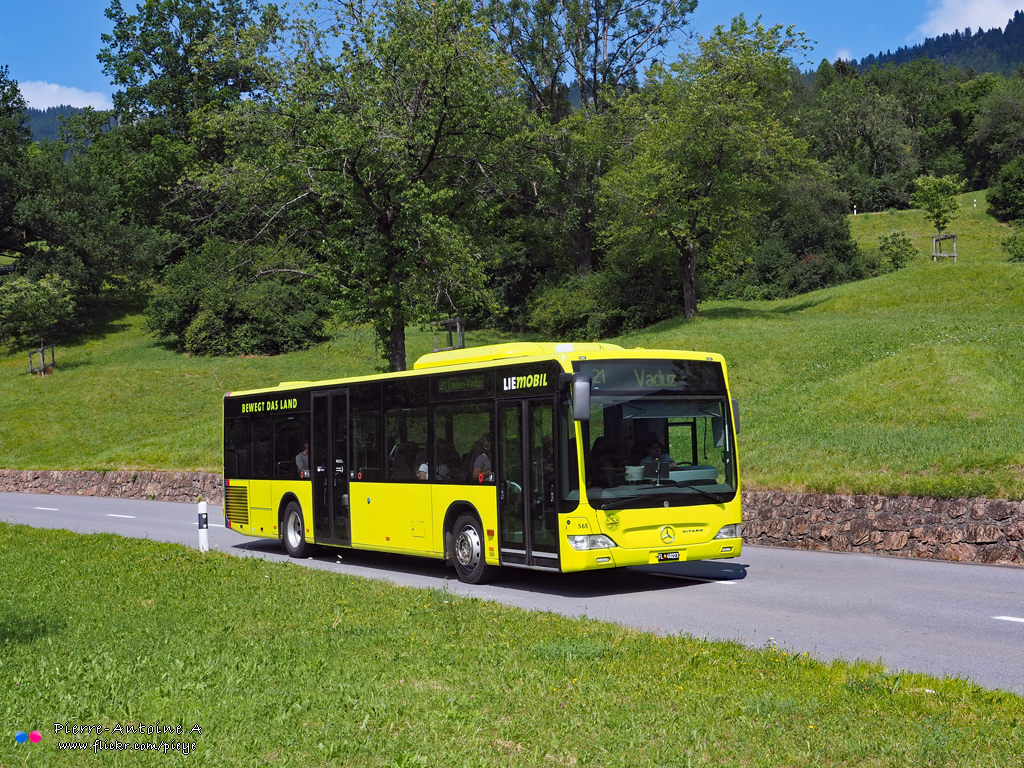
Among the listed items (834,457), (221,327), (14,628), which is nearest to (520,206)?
(221,327)

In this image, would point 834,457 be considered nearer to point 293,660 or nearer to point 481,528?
point 481,528

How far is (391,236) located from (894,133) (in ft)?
264

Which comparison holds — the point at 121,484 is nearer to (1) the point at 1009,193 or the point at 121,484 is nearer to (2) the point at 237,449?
(2) the point at 237,449

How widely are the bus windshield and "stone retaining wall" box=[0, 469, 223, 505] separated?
20.9 m

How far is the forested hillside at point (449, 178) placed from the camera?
30062 millimetres

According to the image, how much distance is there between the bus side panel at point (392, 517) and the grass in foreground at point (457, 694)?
4008 mm

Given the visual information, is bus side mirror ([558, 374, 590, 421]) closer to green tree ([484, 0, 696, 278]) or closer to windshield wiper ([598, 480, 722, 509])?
windshield wiper ([598, 480, 722, 509])

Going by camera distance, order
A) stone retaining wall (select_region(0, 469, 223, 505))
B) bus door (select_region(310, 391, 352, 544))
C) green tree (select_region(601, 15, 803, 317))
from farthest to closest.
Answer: green tree (select_region(601, 15, 803, 317))
stone retaining wall (select_region(0, 469, 223, 505))
bus door (select_region(310, 391, 352, 544))

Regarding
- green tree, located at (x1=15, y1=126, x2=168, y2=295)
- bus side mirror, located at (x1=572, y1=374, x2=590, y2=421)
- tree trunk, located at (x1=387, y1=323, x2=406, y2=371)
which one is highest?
green tree, located at (x1=15, y1=126, x2=168, y2=295)

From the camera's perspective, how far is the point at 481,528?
13664 mm

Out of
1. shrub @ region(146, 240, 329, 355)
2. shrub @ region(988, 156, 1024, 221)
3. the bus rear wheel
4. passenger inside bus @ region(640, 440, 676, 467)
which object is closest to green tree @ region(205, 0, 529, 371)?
Answer: the bus rear wheel

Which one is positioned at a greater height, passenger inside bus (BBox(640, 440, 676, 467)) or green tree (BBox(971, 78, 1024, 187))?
green tree (BBox(971, 78, 1024, 187))

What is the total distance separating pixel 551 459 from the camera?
12391 mm

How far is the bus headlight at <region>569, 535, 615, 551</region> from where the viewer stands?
12031mm
